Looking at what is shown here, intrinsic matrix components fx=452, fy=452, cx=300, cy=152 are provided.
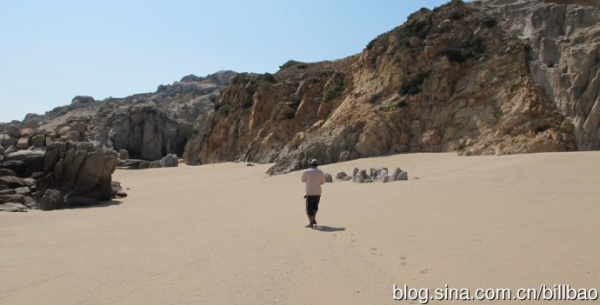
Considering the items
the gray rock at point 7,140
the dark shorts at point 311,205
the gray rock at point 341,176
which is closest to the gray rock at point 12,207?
the dark shorts at point 311,205

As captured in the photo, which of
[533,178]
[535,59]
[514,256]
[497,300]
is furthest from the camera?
[535,59]

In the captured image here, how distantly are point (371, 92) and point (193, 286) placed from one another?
1912cm

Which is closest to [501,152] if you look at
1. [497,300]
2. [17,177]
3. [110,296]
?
[497,300]

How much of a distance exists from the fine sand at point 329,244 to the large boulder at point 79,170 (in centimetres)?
225

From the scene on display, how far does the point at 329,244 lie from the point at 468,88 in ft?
48.8

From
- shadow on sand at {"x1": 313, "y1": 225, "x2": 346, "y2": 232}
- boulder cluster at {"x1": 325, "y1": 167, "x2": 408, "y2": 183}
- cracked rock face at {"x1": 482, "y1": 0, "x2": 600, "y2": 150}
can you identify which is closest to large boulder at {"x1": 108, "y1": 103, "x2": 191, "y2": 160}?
boulder cluster at {"x1": 325, "y1": 167, "x2": 408, "y2": 183}

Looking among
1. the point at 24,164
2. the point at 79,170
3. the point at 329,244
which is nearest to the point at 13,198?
the point at 79,170

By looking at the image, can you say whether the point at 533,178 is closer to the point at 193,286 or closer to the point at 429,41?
the point at 193,286

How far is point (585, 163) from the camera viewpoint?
37.1 feet

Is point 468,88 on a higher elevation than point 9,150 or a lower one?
higher

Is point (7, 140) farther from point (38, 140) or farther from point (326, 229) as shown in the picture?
point (326, 229)

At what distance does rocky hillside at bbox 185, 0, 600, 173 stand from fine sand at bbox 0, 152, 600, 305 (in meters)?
4.27

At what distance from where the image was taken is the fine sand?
14.3 ft

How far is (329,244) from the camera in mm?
6395
